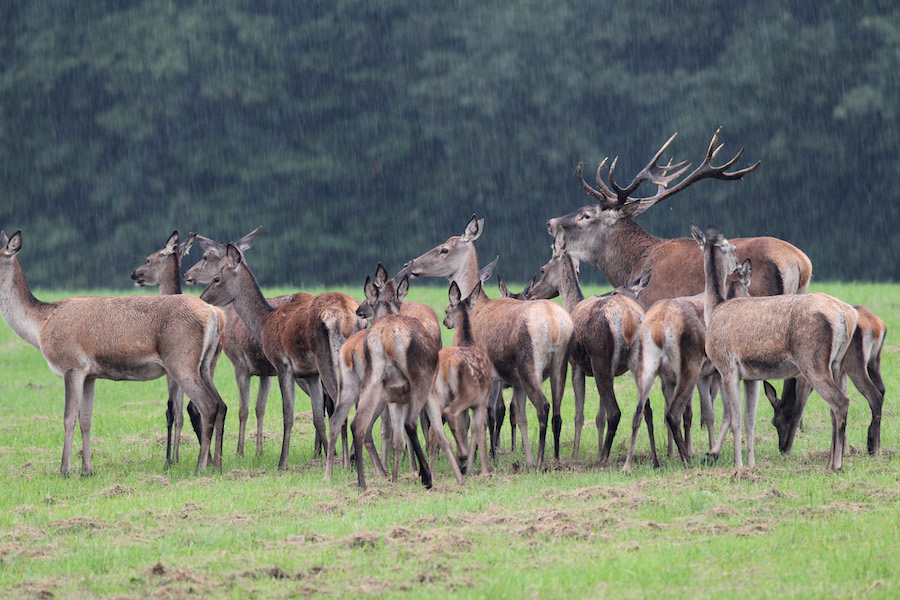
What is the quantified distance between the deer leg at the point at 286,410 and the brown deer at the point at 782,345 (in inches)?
135

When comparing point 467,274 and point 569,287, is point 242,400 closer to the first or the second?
point 467,274

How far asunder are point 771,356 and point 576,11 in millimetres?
28738

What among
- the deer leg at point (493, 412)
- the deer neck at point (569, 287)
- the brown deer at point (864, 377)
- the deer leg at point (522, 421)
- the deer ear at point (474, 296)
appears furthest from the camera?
the deer neck at point (569, 287)

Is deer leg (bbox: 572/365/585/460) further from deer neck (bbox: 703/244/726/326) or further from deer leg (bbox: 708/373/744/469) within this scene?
deer leg (bbox: 708/373/744/469)

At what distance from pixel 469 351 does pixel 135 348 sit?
273 cm

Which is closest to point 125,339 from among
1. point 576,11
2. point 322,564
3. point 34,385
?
point 322,564

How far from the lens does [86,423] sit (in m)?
10.0

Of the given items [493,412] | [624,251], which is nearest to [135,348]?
[493,412]

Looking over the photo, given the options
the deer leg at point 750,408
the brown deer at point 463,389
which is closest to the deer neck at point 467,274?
the brown deer at point 463,389

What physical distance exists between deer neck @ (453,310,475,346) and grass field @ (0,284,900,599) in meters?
1.04

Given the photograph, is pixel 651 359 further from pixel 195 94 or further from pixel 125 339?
pixel 195 94

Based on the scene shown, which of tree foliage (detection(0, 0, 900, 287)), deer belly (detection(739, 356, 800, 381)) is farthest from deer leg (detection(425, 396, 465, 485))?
tree foliage (detection(0, 0, 900, 287))

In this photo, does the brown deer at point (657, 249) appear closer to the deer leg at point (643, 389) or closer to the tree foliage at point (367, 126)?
the deer leg at point (643, 389)

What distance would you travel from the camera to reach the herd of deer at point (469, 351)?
8.68 m
